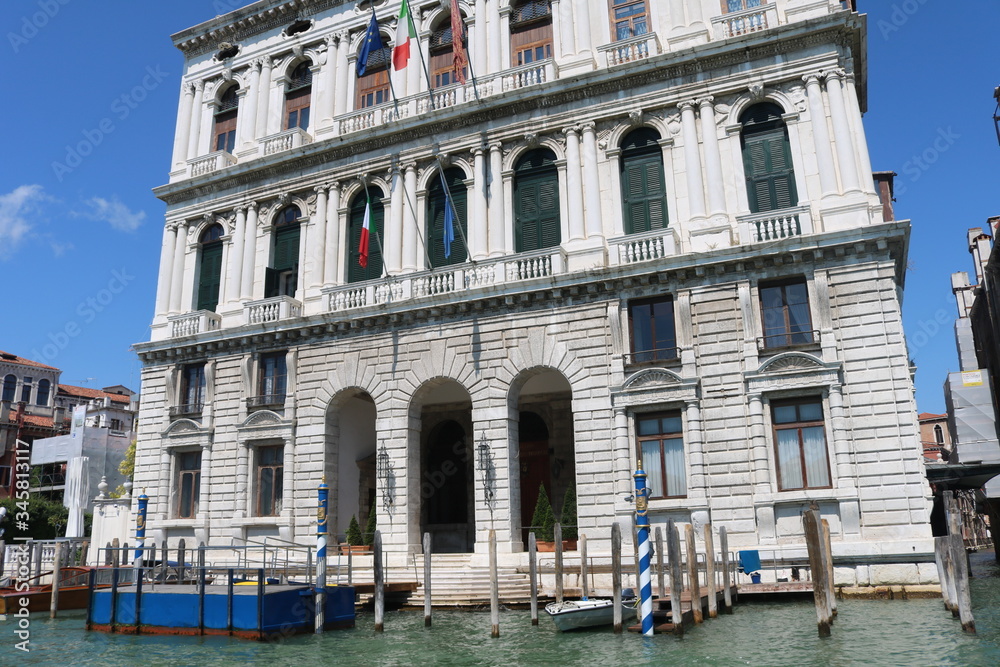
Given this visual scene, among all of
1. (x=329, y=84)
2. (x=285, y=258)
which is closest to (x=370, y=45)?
(x=329, y=84)

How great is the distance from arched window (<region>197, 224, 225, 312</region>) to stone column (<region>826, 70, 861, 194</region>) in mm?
21884

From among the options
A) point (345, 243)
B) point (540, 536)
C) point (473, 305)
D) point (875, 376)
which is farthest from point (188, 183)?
point (875, 376)

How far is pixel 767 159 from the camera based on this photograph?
75.9ft

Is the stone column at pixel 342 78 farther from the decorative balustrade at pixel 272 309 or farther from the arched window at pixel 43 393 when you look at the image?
the arched window at pixel 43 393

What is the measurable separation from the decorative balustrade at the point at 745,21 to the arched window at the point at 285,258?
51.5 ft

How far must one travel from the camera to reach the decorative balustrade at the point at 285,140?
1177 inches

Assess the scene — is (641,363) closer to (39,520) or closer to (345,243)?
(345,243)

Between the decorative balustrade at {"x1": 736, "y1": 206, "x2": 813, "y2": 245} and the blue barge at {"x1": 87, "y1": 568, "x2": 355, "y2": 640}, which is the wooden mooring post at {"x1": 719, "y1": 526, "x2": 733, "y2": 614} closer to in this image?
the decorative balustrade at {"x1": 736, "y1": 206, "x2": 813, "y2": 245}

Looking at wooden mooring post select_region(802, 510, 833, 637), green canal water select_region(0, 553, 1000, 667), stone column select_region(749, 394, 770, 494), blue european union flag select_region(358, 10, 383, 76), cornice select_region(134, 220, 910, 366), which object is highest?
blue european union flag select_region(358, 10, 383, 76)

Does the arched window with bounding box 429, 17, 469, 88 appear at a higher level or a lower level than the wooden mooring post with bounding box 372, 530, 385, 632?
higher

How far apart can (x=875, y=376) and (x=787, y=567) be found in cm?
522

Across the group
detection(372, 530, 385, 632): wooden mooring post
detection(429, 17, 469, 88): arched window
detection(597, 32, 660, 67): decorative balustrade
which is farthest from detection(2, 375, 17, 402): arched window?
detection(597, 32, 660, 67): decorative balustrade

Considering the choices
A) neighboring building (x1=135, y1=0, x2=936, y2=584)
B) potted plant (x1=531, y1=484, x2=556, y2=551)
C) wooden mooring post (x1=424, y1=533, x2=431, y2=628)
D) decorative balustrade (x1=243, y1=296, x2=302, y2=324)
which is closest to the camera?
wooden mooring post (x1=424, y1=533, x2=431, y2=628)

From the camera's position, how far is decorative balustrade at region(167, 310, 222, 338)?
29328mm
